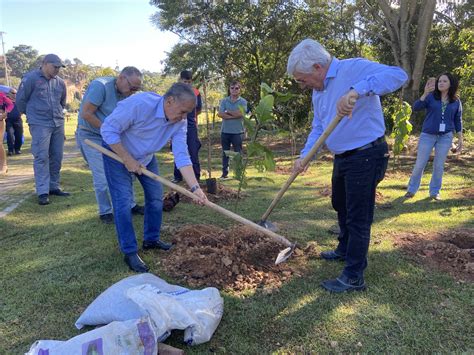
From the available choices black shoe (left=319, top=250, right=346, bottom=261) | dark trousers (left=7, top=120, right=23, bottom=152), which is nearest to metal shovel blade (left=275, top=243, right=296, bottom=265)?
black shoe (left=319, top=250, right=346, bottom=261)

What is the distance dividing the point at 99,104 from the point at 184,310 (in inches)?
109

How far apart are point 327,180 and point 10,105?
645cm

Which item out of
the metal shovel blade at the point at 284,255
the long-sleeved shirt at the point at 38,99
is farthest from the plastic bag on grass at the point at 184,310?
the long-sleeved shirt at the point at 38,99

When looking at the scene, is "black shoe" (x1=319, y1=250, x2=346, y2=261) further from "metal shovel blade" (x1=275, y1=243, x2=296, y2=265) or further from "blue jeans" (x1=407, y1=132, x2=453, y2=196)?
"blue jeans" (x1=407, y1=132, x2=453, y2=196)

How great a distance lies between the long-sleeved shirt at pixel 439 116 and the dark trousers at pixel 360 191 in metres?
3.43

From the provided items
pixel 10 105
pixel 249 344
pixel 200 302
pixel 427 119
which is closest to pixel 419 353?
pixel 249 344

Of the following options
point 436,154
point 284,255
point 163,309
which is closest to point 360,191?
point 284,255

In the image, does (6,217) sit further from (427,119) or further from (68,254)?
(427,119)

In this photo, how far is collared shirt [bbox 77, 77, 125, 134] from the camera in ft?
14.1

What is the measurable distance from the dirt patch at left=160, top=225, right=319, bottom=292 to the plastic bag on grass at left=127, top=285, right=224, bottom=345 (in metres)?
0.66

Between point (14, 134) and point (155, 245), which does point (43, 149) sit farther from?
point (14, 134)

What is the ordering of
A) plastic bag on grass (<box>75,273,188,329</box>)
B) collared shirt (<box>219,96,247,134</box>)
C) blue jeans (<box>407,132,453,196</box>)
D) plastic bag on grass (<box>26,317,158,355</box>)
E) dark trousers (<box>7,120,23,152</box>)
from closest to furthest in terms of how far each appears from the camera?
plastic bag on grass (<box>26,317,158,355</box>)
plastic bag on grass (<box>75,273,188,329</box>)
blue jeans (<box>407,132,453,196</box>)
collared shirt (<box>219,96,247,134</box>)
dark trousers (<box>7,120,23,152</box>)

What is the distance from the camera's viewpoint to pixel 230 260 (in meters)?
3.53

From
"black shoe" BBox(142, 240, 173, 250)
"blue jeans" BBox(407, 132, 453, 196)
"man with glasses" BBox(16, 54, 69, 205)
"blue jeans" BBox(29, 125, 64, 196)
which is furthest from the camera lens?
"blue jeans" BBox(407, 132, 453, 196)
